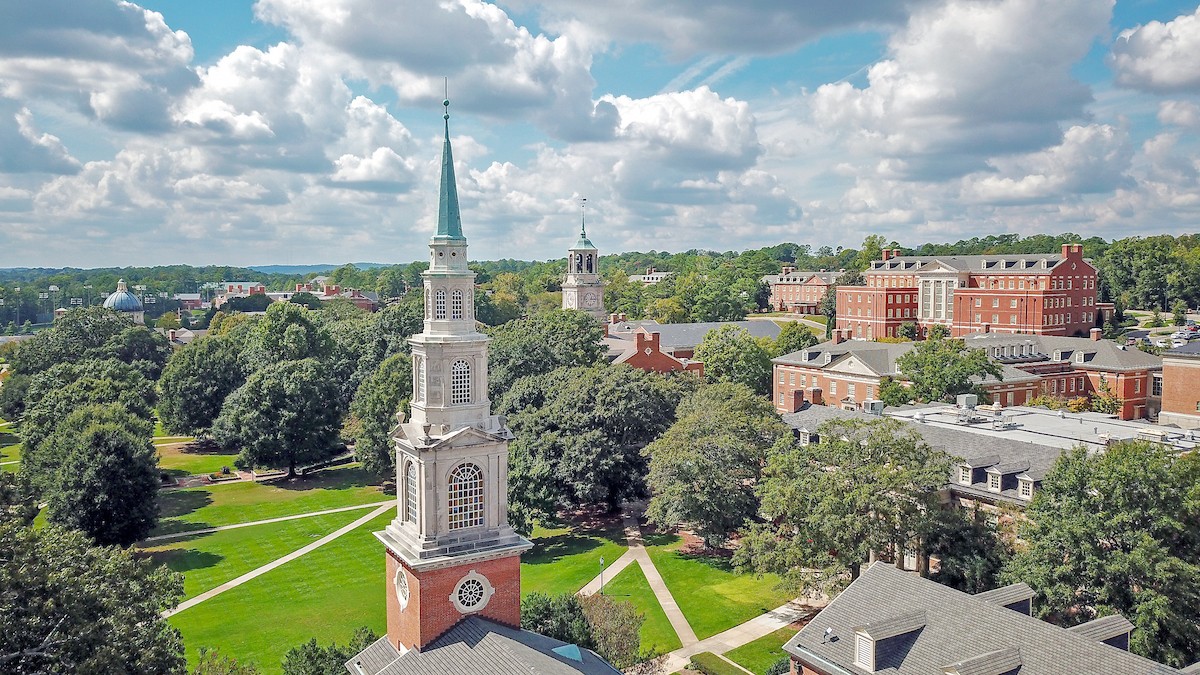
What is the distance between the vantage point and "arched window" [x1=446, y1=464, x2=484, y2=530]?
2538 centimetres

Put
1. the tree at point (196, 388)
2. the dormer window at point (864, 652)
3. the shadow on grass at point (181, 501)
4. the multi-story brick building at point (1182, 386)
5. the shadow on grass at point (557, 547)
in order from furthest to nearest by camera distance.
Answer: the tree at point (196, 388) < the multi-story brick building at point (1182, 386) < the shadow on grass at point (181, 501) < the shadow on grass at point (557, 547) < the dormer window at point (864, 652)

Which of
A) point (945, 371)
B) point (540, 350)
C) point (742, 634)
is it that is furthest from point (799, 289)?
point (742, 634)

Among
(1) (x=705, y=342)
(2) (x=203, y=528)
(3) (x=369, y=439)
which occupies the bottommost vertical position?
(2) (x=203, y=528)

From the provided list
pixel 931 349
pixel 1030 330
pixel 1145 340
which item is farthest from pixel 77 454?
pixel 1145 340

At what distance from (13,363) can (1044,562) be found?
111501mm

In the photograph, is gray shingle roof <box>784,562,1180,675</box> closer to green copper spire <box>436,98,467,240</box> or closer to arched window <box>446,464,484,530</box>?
arched window <box>446,464,484,530</box>

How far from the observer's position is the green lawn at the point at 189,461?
2908 inches

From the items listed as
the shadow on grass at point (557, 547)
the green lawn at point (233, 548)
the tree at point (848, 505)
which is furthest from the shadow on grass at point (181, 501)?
the tree at point (848, 505)

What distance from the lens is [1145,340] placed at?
97562mm

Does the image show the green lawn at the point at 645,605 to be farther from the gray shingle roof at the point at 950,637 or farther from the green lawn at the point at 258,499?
the green lawn at the point at 258,499

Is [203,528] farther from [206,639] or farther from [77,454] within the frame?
[206,639]

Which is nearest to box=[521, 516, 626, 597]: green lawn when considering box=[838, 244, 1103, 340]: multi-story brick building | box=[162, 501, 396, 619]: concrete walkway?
box=[162, 501, 396, 619]: concrete walkway

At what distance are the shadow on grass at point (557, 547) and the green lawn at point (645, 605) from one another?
15.0ft

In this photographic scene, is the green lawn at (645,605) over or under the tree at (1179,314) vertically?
under
